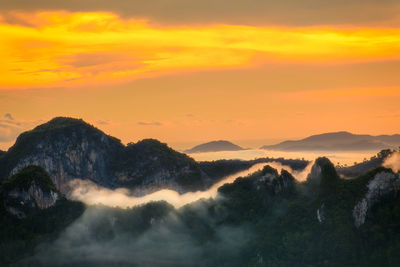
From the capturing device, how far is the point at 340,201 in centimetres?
17175

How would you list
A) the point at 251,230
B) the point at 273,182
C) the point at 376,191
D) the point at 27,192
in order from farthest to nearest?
the point at 273,182 → the point at 27,192 → the point at 251,230 → the point at 376,191

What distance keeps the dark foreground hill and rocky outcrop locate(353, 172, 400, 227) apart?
0.19 m

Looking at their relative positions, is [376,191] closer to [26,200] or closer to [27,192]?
[27,192]

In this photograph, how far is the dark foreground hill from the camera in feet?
545

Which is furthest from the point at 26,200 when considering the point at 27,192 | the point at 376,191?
the point at 376,191

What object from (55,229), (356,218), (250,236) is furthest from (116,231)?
(356,218)

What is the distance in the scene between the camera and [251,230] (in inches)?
7333

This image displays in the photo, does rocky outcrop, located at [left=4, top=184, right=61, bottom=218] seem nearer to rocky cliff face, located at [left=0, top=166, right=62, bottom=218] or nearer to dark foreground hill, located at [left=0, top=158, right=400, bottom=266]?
rocky cliff face, located at [left=0, top=166, right=62, bottom=218]

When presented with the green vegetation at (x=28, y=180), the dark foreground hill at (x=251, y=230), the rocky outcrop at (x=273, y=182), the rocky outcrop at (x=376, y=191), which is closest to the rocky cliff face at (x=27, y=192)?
the green vegetation at (x=28, y=180)

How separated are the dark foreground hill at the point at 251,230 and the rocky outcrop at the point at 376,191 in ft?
0.63

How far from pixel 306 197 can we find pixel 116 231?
43.9 metres

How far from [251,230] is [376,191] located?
31788mm

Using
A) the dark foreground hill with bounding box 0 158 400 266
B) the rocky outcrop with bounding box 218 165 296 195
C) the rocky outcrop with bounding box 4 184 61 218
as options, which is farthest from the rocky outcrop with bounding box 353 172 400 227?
the rocky outcrop with bounding box 4 184 61 218

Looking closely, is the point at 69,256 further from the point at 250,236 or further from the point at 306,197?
the point at 306,197
